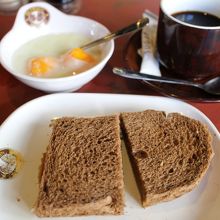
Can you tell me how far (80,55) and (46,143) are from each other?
0.35 meters

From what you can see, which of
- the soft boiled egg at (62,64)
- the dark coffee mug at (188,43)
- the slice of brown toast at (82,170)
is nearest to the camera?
the slice of brown toast at (82,170)

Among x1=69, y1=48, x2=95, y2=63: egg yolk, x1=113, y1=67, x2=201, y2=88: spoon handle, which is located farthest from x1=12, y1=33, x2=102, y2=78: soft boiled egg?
x1=113, y1=67, x2=201, y2=88: spoon handle

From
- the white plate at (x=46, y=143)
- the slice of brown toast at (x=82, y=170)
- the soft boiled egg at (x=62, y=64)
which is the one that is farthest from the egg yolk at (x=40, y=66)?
the slice of brown toast at (x=82, y=170)

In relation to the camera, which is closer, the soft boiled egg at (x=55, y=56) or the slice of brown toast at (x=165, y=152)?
the slice of brown toast at (x=165, y=152)

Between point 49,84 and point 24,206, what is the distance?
364mm

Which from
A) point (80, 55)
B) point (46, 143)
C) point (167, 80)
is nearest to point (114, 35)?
point (80, 55)

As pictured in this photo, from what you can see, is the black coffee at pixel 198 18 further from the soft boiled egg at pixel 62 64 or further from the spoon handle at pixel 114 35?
the soft boiled egg at pixel 62 64

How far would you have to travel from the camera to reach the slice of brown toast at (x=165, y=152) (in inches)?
30.8

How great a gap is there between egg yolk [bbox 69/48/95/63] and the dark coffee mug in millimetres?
236

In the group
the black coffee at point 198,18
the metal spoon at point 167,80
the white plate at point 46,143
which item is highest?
the black coffee at point 198,18

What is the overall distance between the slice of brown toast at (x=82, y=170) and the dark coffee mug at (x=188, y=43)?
291mm

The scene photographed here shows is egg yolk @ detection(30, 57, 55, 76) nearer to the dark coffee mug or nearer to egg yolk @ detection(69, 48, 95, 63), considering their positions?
egg yolk @ detection(69, 48, 95, 63)

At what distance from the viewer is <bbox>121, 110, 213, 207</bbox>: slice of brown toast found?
2.57 ft

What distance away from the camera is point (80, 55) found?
111 cm
